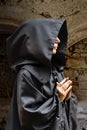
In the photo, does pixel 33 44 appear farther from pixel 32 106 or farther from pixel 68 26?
pixel 68 26

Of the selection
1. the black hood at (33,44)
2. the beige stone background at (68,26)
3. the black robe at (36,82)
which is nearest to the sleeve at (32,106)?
the black robe at (36,82)

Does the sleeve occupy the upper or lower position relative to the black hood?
lower

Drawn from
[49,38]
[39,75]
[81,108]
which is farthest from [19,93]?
[81,108]

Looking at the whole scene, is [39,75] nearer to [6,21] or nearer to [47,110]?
[47,110]

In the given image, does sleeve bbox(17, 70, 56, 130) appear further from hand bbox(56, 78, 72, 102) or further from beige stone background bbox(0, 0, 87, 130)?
beige stone background bbox(0, 0, 87, 130)

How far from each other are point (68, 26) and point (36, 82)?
1699 mm

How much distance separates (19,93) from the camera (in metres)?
1.95

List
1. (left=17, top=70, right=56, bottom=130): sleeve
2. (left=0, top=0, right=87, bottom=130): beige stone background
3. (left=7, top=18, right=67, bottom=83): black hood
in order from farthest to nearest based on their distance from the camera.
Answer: (left=0, top=0, right=87, bottom=130): beige stone background → (left=7, top=18, right=67, bottom=83): black hood → (left=17, top=70, right=56, bottom=130): sleeve

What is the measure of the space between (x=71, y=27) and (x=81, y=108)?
923 mm

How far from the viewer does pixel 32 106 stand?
1945mm

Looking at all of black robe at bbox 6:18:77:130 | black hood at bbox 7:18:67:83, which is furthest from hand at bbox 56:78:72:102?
black hood at bbox 7:18:67:83

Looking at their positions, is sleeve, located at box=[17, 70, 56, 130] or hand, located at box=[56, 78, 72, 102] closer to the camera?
sleeve, located at box=[17, 70, 56, 130]

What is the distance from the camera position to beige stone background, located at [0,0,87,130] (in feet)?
11.4

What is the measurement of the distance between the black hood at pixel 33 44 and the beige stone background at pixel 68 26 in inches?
A: 53.9
